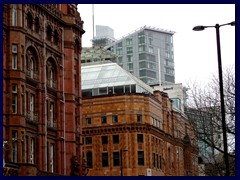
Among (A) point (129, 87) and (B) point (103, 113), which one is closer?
(B) point (103, 113)

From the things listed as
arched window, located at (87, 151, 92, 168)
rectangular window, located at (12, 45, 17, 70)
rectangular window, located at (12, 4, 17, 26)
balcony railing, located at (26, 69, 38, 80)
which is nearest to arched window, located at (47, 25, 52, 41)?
balcony railing, located at (26, 69, 38, 80)

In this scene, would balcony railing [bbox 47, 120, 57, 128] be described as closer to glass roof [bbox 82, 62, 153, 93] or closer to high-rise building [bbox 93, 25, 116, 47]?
glass roof [bbox 82, 62, 153, 93]

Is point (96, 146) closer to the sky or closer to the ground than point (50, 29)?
closer to the ground

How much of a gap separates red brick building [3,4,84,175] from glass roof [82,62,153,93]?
3272cm

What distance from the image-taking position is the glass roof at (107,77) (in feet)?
311

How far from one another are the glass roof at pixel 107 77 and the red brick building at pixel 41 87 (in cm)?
3272

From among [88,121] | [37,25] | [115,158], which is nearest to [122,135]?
[115,158]

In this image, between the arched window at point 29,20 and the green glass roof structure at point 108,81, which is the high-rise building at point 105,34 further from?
the arched window at point 29,20

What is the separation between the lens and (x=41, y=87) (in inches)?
2122

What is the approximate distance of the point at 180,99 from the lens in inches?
4631

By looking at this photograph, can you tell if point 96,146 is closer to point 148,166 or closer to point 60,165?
point 148,166

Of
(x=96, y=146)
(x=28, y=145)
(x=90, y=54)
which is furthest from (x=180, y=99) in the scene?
(x=28, y=145)

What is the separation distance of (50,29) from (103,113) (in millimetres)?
32137

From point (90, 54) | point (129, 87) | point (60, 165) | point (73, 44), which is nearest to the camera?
point (60, 165)
